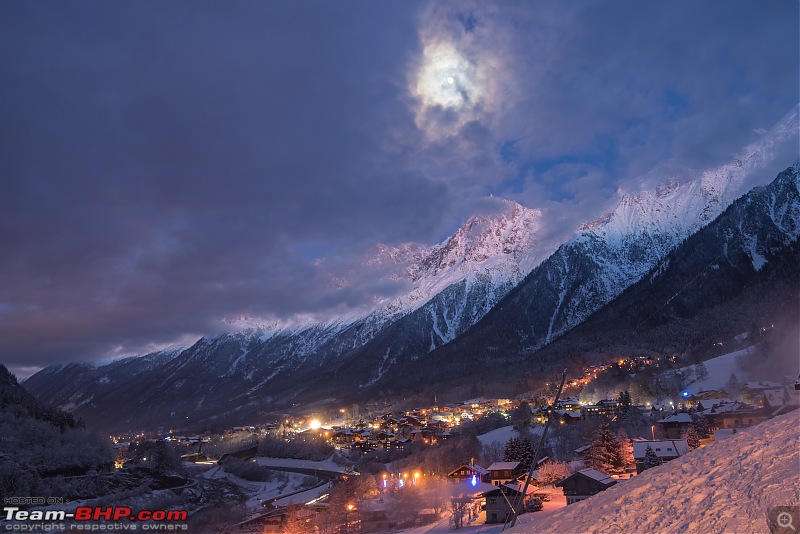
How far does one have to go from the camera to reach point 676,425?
7231cm

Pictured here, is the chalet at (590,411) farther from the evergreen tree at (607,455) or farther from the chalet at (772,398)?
the evergreen tree at (607,455)

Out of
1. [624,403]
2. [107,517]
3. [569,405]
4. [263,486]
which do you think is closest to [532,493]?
[107,517]

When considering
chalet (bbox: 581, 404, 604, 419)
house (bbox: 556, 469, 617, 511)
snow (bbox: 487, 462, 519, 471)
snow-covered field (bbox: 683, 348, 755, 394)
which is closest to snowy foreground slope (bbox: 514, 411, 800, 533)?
house (bbox: 556, 469, 617, 511)

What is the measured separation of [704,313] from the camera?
557 feet

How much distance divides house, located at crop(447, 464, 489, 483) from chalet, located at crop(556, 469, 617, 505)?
657 inches

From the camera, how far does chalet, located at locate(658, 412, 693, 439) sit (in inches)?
2778

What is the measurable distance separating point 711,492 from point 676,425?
241 feet

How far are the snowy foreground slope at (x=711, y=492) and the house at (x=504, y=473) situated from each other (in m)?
48.6

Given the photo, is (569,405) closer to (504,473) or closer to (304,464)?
(504,473)

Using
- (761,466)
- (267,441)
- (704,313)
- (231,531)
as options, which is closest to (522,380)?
A: (704,313)

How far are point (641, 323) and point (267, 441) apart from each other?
137 m

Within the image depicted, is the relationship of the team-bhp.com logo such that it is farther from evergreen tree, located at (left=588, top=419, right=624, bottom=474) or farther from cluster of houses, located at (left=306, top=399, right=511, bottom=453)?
cluster of houses, located at (left=306, top=399, right=511, bottom=453)

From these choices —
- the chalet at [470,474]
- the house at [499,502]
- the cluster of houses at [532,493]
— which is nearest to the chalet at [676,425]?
the chalet at [470,474]

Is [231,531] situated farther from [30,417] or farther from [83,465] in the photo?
[30,417]
